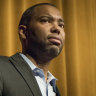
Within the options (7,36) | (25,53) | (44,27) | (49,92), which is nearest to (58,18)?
(44,27)

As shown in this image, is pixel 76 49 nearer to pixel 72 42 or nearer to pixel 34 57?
pixel 72 42

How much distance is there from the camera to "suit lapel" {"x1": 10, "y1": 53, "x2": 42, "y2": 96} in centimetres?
71

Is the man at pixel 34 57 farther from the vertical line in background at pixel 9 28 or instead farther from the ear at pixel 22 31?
the vertical line in background at pixel 9 28

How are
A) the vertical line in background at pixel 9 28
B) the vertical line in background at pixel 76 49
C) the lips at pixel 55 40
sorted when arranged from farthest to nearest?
the vertical line in background at pixel 76 49 < the vertical line in background at pixel 9 28 < the lips at pixel 55 40

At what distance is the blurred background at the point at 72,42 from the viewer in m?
1.30

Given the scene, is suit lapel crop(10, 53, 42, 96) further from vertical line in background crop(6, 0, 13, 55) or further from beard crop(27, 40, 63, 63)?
vertical line in background crop(6, 0, 13, 55)

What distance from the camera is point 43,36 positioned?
33.4 inches

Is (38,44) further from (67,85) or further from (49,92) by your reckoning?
(67,85)

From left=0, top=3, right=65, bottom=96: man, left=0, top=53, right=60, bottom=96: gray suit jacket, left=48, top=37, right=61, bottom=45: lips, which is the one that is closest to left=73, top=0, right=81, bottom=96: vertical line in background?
left=0, top=3, right=65, bottom=96: man

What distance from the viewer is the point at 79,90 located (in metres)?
1.41

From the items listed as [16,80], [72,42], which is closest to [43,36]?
[16,80]

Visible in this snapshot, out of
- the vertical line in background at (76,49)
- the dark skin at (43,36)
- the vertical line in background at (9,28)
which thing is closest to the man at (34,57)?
the dark skin at (43,36)

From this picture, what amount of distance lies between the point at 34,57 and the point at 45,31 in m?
0.13

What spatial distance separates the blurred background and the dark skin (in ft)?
1.26
